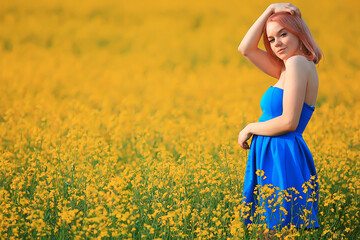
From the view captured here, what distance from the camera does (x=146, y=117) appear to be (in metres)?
6.27

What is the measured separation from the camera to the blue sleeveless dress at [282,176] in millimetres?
2812

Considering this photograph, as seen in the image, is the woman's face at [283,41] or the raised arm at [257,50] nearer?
the woman's face at [283,41]

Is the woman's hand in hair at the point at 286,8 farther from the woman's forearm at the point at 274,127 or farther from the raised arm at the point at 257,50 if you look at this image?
the woman's forearm at the point at 274,127

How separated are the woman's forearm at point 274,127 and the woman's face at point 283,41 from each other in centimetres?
45

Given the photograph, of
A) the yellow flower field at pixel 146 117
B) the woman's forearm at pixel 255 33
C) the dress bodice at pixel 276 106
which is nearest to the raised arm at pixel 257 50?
the woman's forearm at pixel 255 33

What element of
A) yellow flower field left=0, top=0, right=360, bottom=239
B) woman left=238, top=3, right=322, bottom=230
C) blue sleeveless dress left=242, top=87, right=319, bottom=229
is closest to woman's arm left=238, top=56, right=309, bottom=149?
woman left=238, top=3, right=322, bottom=230

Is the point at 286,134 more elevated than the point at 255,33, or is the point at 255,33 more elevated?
the point at 255,33

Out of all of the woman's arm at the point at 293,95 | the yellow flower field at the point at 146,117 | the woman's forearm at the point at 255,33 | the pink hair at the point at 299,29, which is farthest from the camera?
the yellow flower field at the point at 146,117

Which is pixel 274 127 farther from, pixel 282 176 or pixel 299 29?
pixel 299 29

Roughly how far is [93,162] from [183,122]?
170 centimetres

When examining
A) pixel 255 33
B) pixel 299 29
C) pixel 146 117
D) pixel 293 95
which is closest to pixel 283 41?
pixel 299 29

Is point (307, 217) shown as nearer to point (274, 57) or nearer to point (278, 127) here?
point (278, 127)

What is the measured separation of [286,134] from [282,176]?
272 mm

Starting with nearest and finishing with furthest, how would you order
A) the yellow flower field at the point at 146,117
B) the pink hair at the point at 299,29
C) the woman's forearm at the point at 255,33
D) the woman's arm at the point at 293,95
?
the woman's arm at the point at 293,95, the pink hair at the point at 299,29, the woman's forearm at the point at 255,33, the yellow flower field at the point at 146,117
